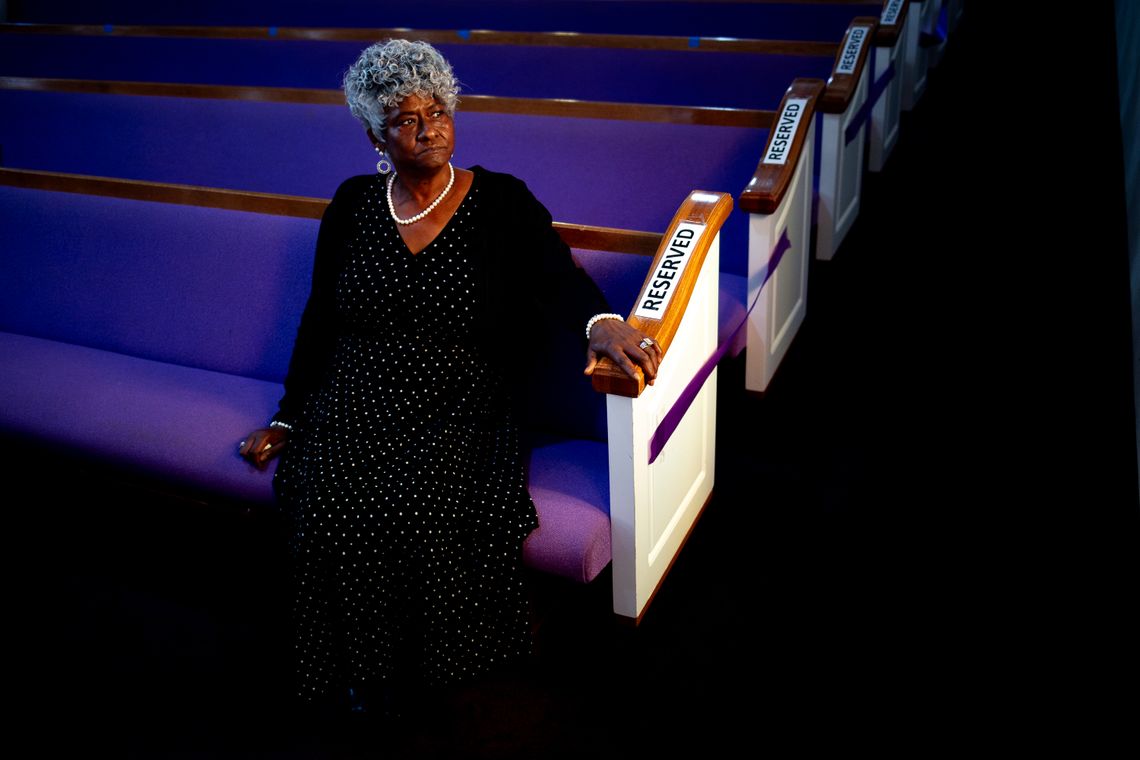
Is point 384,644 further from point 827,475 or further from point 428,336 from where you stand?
point 827,475

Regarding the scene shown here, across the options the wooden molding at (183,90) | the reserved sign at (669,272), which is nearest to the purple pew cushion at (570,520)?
the reserved sign at (669,272)

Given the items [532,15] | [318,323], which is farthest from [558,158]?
[532,15]

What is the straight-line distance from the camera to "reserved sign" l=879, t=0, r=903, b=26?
12.4 ft

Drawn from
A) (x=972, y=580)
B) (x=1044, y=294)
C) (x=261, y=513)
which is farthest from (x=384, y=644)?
(x=1044, y=294)

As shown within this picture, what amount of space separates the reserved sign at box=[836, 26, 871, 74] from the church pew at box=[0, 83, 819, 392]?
0.50 meters

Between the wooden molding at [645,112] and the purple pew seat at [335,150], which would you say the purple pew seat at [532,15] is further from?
the purple pew seat at [335,150]

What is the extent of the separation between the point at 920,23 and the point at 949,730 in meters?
3.67

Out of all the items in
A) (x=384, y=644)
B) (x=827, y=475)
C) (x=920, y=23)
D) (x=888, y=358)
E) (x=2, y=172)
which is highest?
(x=920, y=23)

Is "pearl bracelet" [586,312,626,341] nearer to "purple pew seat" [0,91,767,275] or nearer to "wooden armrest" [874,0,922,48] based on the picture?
"purple pew seat" [0,91,767,275]

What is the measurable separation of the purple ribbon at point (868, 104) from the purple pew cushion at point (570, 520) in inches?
72.6

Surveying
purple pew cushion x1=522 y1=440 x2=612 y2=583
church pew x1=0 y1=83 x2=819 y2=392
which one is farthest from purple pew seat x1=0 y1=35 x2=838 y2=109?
purple pew cushion x1=522 y1=440 x2=612 y2=583

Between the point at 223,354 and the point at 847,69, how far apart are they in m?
2.01

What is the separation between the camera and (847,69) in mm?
3227

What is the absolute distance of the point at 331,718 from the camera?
1937 millimetres
